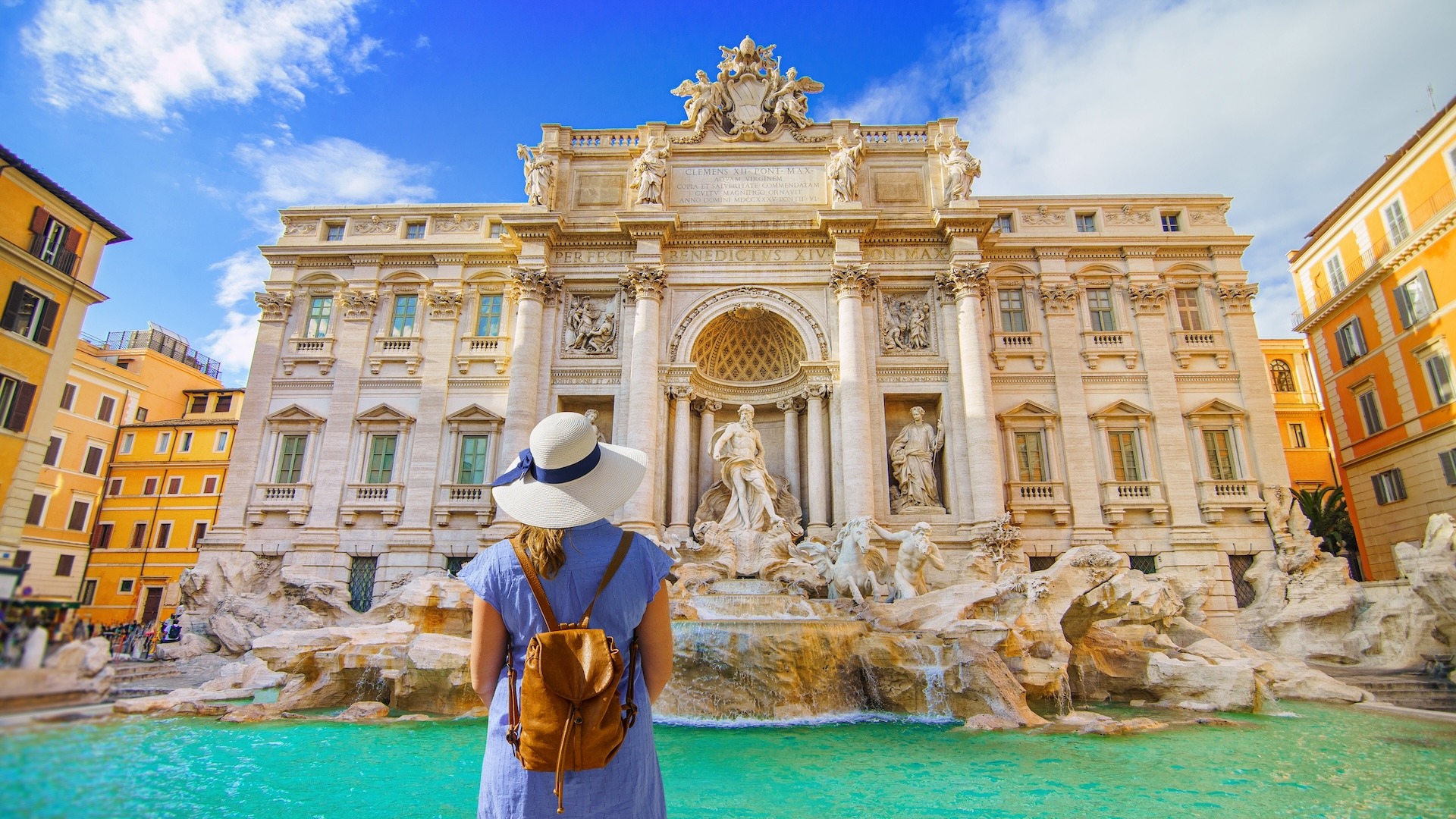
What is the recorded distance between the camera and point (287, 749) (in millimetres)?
7492

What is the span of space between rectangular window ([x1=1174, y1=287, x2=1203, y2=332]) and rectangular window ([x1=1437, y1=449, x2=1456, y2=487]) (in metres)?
6.41

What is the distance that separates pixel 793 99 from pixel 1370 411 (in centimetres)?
2002

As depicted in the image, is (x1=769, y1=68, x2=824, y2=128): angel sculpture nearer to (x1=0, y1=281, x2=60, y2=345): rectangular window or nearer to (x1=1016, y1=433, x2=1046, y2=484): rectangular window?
(x1=1016, y1=433, x2=1046, y2=484): rectangular window

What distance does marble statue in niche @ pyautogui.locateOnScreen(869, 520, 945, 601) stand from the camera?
13969 mm

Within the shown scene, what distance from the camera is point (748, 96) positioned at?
21.8 m

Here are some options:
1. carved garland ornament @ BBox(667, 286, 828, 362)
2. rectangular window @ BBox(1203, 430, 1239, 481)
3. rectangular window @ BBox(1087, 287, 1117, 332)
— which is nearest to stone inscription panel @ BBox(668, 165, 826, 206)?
carved garland ornament @ BBox(667, 286, 828, 362)

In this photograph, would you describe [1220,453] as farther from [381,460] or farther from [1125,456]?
[381,460]

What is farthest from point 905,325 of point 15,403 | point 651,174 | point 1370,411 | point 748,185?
point 15,403

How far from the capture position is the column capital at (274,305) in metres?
20.9

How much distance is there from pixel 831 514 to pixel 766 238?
315 inches

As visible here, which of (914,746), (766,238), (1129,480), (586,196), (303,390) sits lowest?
(914,746)

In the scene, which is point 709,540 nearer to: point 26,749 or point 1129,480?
point 1129,480

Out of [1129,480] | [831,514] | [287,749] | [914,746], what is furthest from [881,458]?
[287,749]

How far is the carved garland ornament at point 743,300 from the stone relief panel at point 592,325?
5.94 ft
